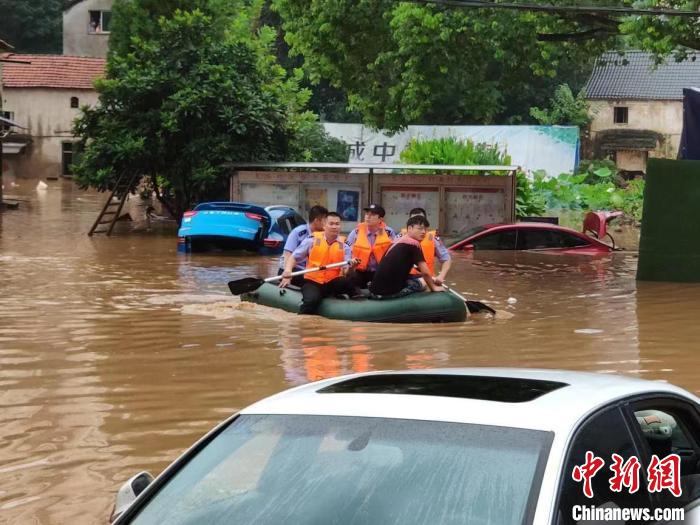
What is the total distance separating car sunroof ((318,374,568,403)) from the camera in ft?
13.2

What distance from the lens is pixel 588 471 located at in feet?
12.2

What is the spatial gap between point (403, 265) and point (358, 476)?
1182 cm

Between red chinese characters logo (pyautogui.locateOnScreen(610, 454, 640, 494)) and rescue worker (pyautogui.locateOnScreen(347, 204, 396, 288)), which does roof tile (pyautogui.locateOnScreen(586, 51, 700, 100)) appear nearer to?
rescue worker (pyautogui.locateOnScreen(347, 204, 396, 288))

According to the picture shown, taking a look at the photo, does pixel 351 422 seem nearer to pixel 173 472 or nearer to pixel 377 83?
pixel 173 472

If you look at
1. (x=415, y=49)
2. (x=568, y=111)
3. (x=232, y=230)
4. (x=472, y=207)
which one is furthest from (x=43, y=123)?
(x=415, y=49)

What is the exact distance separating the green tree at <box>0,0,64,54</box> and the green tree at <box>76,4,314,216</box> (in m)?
44.8

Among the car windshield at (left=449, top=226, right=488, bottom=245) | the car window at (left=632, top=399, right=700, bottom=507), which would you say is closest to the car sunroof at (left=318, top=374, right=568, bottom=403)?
the car window at (left=632, top=399, right=700, bottom=507)

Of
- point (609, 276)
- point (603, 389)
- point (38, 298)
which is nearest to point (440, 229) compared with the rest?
point (609, 276)

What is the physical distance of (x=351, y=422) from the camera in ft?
12.7

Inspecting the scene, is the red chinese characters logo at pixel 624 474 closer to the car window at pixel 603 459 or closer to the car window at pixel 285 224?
the car window at pixel 603 459

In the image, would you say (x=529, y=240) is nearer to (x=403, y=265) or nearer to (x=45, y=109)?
(x=403, y=265)

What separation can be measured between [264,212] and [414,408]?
22.8 meters

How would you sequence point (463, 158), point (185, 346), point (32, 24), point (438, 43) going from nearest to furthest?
point (185, 346) < point (438, 43) < point (463, 158) < point (32, 24)

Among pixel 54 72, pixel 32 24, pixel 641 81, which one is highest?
pixel 32 24
